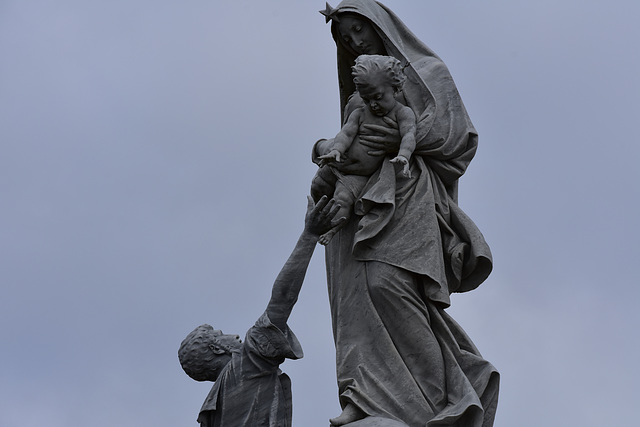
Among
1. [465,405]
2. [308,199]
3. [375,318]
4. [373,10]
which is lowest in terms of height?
[465,405]

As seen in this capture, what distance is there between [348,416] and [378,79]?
2.45m

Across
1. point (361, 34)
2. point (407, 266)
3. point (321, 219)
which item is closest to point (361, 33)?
point (361, 34)

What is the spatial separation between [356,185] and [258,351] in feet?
4.67

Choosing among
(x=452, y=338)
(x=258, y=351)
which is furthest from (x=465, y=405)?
(x=258, y=351)

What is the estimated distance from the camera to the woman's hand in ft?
44.0

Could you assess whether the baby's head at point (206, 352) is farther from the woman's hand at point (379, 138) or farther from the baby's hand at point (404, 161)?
the baby's hand at point (404, 161)

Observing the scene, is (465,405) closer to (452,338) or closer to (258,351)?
(452,338)

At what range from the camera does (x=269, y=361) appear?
1333 centimetres

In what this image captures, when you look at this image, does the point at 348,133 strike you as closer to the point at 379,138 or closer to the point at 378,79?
the point at 379,138

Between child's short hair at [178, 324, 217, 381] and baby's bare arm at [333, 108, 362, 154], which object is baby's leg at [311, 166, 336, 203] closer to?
baby's bare arm at [333, 108, 362, 154]

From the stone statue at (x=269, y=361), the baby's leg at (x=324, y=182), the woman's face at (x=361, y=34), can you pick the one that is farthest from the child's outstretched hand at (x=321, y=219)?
the woman's face at (x=361, y=34)

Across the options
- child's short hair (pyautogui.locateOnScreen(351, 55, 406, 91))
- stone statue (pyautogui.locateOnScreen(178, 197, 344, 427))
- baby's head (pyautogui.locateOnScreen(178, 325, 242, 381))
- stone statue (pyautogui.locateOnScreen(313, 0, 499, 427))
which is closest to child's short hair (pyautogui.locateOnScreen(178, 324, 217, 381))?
baby's head (pyautogui.locateOnScreen(178, 325, 242, 381))

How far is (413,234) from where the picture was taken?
13.3 metres

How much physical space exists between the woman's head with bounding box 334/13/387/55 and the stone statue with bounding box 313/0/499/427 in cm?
1
